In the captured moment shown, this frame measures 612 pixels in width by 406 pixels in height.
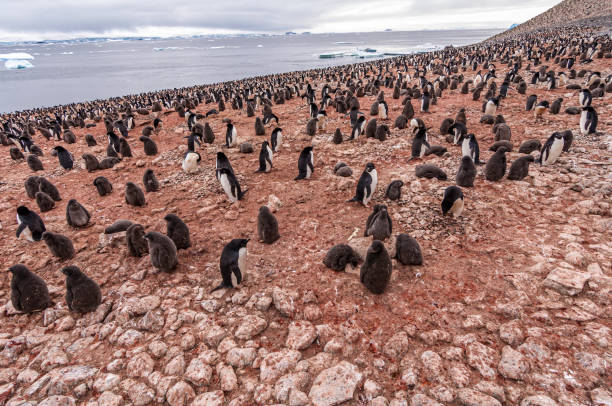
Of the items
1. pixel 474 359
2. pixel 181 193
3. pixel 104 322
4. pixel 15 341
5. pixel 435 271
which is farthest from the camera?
pixel 181 193

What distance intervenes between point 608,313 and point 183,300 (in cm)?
536

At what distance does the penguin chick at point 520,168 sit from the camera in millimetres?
6766

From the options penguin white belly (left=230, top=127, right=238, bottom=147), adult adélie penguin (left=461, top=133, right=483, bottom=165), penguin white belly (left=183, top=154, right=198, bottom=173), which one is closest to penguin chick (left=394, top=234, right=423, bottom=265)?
adult adélie penguin (left=461, top=133, right=483, bottom=165)

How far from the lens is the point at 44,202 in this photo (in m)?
7.68

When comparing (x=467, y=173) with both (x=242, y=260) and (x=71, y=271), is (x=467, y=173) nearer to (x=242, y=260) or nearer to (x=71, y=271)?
(x=242, y=260)

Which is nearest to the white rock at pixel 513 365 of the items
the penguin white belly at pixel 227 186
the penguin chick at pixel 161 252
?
the penguin chick at pixel 161 252

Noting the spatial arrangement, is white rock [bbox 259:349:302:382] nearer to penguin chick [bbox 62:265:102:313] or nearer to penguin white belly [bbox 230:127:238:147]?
penguin chick [bbox 62:265:102:313]

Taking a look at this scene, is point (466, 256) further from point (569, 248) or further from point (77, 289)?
point (77, 289)

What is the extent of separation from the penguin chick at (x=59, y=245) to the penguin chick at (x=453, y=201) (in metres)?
7.08

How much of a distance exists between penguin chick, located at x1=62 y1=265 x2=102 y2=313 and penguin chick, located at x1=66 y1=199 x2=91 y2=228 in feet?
10.1

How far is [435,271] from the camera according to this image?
4.53 meters

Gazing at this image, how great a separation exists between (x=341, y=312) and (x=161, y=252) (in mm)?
3025

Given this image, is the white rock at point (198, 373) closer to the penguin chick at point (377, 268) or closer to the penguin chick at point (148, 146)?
the penguin chick at point (377, 268)

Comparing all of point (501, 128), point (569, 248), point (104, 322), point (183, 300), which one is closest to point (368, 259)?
point (183, 300)
